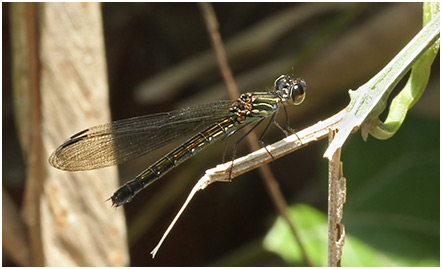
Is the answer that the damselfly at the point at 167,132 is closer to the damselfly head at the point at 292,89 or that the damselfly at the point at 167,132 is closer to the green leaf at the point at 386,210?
the damselfly head at the point at 292,89

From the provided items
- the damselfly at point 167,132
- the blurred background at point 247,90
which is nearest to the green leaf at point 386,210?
the blurred background at point 247,90

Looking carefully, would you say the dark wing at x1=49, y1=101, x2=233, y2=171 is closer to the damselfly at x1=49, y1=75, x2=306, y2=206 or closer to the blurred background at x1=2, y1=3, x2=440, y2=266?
the damselfly at x1=49, y1=75, x2=306, y2=206

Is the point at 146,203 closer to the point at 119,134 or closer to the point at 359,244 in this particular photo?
the point at 119,134

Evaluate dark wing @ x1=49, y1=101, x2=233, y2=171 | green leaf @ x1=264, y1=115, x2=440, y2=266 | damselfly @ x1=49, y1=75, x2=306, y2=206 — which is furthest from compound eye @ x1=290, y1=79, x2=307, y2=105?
green leaf @ x1=264, y1=115, x2=440, y2=266

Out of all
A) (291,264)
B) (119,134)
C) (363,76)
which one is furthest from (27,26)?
(363,76)

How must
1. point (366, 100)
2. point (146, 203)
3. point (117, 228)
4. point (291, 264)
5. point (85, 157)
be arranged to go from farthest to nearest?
point (146, 203) < point (291, 264) < point (117, 228) < point (85, 157) < point (366, 100)

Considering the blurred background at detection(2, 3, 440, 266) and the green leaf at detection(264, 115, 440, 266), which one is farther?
the blurred background at detection(2, 3, 440, 266)
